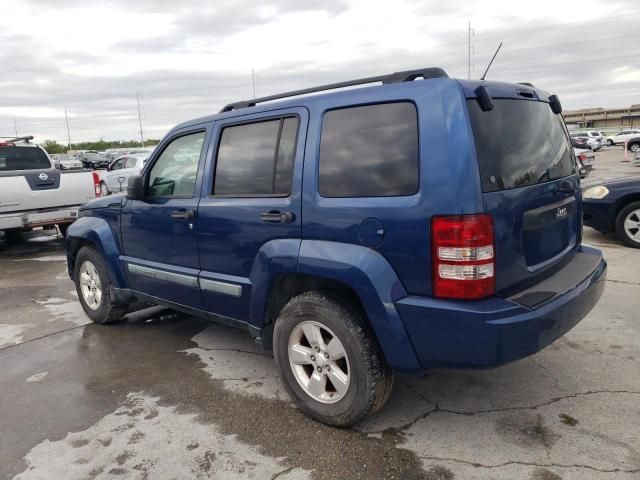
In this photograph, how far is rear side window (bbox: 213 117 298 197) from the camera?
10.5ft

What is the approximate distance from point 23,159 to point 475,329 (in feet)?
31.2

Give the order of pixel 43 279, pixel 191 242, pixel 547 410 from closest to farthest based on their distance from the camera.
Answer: pixel 547 410 → pixel 191 242 → pixel 43 279

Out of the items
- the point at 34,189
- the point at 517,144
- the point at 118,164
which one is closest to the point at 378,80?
the point at 517,144

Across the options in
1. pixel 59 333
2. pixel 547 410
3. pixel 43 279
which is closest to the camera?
pixel 547 410

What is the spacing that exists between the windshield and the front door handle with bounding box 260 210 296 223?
7.97 m

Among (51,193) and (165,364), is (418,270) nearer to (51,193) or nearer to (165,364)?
(165,364)

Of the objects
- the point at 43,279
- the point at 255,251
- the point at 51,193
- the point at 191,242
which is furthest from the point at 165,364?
the point at 51,193

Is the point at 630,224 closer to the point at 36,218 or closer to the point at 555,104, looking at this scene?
the point at 555,104

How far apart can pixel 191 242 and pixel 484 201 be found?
215 cm

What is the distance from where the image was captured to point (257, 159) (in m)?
3.40

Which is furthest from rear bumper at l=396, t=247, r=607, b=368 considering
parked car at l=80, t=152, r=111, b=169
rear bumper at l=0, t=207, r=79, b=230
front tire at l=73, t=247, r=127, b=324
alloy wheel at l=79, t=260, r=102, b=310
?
parked car at l=80, t=152, r=111, b=169

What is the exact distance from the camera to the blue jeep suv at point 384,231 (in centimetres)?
250

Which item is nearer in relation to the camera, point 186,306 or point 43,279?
point 186,306

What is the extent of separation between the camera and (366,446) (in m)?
2.87
